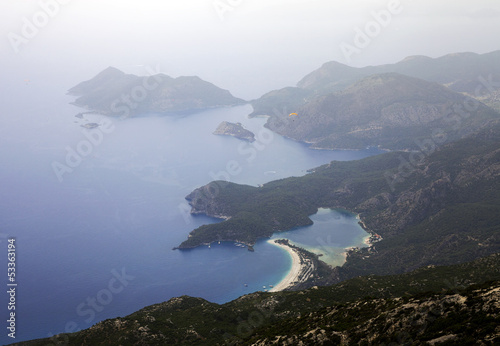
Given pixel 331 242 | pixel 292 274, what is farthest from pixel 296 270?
pixel 331 242

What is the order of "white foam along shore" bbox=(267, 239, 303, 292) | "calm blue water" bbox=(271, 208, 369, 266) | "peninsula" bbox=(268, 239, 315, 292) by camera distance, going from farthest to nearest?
"calm blue water" bbox=(271, 208, 369, 266) → "peninsula" bbox=(268, 239, 315, 292) → "white foam along shore" bbox=(267, 239, 303, 292)

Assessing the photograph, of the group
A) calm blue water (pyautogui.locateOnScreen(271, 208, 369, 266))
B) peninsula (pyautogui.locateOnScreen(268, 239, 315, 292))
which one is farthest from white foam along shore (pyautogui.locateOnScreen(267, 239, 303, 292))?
calm blue water (pyautogui.locateOnScreen(271, 208, 369, 266))

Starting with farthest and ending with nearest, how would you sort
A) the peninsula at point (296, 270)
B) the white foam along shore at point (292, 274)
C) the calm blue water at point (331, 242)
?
the calm blue water at point (331, 242)
the peninsula at point (296, 270)
the white foam along shore at point (292, 274)

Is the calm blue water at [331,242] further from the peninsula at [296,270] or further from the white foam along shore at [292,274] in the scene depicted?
the white foam along shore at [292,274]

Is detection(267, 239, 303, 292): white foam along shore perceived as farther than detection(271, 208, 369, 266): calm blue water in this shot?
No

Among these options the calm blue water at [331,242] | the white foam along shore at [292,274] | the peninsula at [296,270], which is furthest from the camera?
the calm blue water at [331,242]

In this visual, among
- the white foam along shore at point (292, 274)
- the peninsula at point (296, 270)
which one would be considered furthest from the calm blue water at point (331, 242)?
the white foam along shore at point (292, 274)

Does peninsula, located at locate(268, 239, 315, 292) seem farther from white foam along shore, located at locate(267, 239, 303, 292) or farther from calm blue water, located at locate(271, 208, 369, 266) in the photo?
calm blue water, located at locate(271, 208, 369, 266)

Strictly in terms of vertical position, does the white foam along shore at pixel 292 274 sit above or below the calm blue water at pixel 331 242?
below

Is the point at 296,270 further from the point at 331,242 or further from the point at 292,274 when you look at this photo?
the point at 331,242

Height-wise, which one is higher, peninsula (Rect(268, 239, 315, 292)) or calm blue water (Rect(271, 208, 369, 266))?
calm blue water (Rect(271, 208, 369, 266))

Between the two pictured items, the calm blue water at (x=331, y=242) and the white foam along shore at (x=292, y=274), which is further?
the calm blue water at (x=331, y=242)

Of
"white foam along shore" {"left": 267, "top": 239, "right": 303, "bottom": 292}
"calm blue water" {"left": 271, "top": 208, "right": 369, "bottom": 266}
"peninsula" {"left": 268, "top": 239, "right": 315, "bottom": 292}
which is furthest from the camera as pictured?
"calm blue water" {"left": 271, "top": 208, "right": 369, "bottom": 266}
